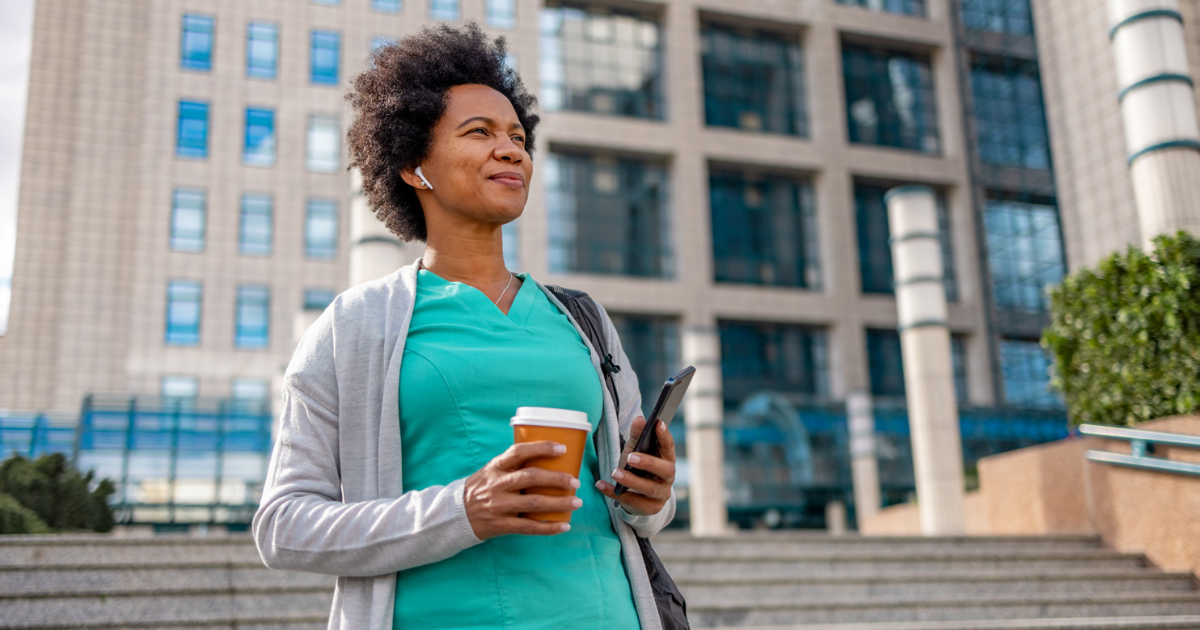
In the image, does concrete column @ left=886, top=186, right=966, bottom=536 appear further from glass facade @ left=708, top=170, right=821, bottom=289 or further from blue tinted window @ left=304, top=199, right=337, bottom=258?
blue tinted window @ left=304, top=199, right=337, bottom=258

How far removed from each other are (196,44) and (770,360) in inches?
821

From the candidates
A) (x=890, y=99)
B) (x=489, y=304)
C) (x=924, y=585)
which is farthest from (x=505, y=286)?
(x=890, y=99)

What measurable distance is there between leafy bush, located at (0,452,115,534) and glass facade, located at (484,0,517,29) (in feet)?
90.6

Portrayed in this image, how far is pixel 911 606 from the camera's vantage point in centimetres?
678

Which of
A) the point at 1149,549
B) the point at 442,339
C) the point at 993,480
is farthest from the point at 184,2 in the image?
the point at 442,339

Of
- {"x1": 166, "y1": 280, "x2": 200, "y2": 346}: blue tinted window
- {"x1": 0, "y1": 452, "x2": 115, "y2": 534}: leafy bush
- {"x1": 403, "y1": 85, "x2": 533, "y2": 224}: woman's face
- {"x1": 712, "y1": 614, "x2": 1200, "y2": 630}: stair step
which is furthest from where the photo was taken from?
{"x1": 166, "y1": 280, "x2": 200, "y2": 346}: blue tinted window

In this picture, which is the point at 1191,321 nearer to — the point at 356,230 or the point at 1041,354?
the point at 356,230

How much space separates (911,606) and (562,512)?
577 cm

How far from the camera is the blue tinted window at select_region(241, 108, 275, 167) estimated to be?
3247 cm

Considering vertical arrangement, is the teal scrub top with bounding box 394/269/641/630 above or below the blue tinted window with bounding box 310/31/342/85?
below

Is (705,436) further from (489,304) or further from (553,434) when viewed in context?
(553,434)

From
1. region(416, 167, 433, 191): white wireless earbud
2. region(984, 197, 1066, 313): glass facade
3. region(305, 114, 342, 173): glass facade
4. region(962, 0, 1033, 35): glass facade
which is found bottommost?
region(416, 167, 433, 191): white wireless earbud

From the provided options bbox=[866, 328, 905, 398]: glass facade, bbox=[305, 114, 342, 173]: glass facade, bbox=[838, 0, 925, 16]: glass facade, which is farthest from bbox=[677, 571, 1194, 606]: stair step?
bbox=[838, 0, 925, 16]: glass facade

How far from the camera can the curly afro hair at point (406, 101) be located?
2.25 m
